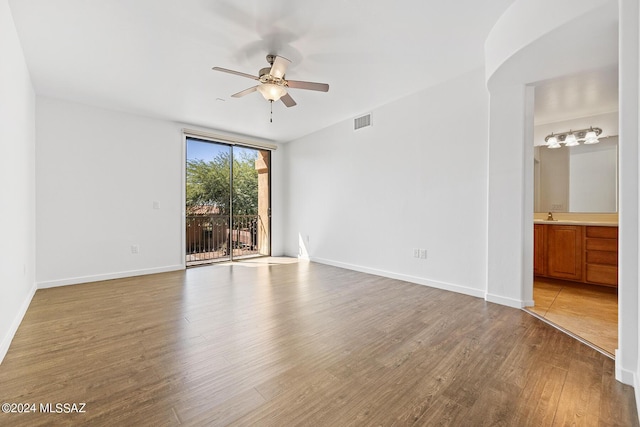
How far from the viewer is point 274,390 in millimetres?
1605

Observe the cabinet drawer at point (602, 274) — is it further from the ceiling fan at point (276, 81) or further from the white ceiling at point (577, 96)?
the ceiling fan at point (276, 81)

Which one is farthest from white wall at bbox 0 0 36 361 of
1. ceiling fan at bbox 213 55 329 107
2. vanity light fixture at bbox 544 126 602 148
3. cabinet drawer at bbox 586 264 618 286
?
vanity light fixture at bbox 544 126 602 148

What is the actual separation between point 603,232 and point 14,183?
6.35 meters

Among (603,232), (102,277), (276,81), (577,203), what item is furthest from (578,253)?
(102,277)

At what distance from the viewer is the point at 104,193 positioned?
4211 mm

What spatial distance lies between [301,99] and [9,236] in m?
3.31

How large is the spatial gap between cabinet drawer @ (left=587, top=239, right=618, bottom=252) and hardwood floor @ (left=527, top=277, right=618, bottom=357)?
525 millimetres

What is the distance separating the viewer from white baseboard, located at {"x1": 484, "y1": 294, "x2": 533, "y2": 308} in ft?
9.47

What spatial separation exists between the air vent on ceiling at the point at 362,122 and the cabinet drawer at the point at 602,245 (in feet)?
11.0

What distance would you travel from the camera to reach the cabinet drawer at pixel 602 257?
3464 millimetres

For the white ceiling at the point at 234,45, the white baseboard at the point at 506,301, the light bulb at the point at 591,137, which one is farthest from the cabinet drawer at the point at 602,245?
the white ceiling at the point at 234,45

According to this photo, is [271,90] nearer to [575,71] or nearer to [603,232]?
[575,71]

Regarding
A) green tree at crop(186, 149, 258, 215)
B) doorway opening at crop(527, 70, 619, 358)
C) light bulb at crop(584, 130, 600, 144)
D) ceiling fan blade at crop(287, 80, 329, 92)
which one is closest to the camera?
→ ceiling fan blade at crop(287, 80, 329, 92)

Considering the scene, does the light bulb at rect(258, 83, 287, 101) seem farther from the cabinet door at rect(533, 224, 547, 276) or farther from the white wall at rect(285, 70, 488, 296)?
the cabinet door at rect(533, 224, 547, 276)
